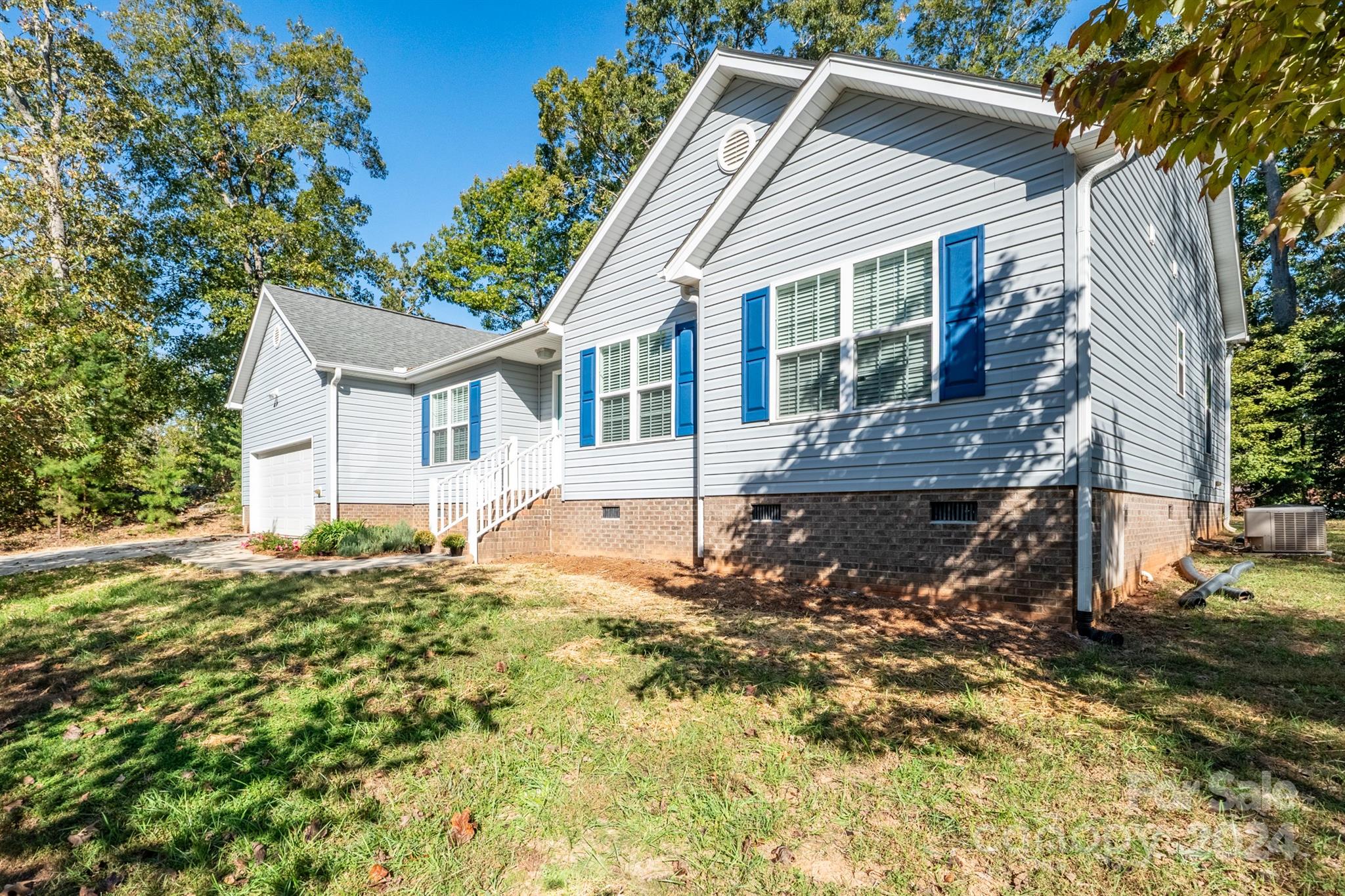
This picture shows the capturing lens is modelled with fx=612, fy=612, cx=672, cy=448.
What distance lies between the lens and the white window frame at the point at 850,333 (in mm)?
6387

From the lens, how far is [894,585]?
6.62 metres

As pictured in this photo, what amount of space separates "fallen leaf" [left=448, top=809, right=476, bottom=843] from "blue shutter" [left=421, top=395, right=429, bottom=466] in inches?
533

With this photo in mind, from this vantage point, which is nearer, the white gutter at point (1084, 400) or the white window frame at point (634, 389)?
the white gutter at point (1084, 400)

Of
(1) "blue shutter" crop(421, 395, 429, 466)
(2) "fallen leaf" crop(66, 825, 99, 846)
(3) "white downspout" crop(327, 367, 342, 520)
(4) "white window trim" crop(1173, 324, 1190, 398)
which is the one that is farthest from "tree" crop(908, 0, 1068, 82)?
(2) "fallen leaf" crop(66, 825, 99, 846)

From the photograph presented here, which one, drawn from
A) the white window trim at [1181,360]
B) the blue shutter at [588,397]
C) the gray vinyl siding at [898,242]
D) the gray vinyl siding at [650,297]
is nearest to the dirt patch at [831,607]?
the gray vinyl siding at [898,242]

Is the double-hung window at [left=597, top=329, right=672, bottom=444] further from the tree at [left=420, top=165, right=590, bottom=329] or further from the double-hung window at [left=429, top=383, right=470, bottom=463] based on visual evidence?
the tree at [left=420, top=165, right=590, bottom=329]

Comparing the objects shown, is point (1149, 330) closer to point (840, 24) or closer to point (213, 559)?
point (213, 559)

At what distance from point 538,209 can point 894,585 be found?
75.9ft

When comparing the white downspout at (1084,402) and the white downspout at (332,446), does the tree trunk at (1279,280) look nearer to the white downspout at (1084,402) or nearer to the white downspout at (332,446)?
the white downspout at (1084,402)

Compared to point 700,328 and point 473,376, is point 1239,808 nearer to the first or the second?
point 700,328

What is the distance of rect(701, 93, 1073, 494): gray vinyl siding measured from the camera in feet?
19.0

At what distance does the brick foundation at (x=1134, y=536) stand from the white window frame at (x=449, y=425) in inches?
458

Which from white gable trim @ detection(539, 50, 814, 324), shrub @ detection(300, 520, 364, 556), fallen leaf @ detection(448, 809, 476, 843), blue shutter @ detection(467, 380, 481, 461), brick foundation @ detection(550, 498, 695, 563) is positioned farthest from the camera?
blue shutter @ detection(467, 380, 481, 461)

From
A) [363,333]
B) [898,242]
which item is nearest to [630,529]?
[898,242]
